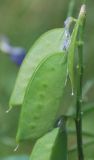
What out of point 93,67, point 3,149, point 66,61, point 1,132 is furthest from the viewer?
point 93,67

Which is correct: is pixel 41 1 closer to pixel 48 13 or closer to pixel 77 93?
pixel 48 13

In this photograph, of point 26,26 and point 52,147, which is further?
point 26,26

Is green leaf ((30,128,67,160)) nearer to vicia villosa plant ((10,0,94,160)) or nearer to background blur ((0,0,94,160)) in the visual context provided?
vicia villosa plant ((10,0,94,160))

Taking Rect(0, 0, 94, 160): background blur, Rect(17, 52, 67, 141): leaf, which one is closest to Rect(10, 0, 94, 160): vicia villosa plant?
Rect(17, 52, 67, 141): leaf

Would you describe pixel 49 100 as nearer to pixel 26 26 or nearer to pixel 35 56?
pixel 35 56

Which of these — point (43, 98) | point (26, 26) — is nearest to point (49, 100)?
point (43, 98)

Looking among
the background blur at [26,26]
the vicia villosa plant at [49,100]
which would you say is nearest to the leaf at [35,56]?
the vicia villosa plant at [49,100]

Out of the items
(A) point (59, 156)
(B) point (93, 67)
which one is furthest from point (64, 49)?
(B) point (93, 67)
